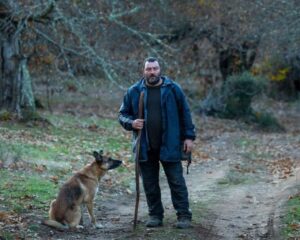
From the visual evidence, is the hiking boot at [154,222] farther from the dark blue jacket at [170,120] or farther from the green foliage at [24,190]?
the green foliage at [24,190]

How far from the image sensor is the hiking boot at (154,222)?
10609mm

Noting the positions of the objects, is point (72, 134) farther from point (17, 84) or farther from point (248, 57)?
point (248, 57)

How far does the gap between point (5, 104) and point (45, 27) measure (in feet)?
10.1

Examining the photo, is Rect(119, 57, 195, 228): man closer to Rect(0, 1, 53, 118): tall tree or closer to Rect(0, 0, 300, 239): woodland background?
Rect(0, 0, 300, 239): woodland background

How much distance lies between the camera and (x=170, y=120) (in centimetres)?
1018

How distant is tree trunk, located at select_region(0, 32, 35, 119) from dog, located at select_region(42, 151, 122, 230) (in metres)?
13.7

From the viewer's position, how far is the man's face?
10125mm

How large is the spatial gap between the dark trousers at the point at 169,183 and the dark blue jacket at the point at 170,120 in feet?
0.57

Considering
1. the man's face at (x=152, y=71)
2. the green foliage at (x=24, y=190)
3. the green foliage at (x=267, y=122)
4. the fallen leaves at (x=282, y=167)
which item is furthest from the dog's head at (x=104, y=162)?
the green foliage at (x=267, y=122)

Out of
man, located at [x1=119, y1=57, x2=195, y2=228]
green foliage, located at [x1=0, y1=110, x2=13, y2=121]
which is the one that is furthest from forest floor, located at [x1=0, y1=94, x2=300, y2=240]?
green foliage, located at [x1=0, y1=110, x2=13, y2=121]

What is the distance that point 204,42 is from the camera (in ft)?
112

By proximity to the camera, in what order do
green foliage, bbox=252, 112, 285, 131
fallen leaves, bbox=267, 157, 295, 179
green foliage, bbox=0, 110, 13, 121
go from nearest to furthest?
fallen leaves, bbox=267, 157, 295, 179
green foliage, bbox=0, 110, 13, 121
green foliage, bbox=252, 112, 285, 131

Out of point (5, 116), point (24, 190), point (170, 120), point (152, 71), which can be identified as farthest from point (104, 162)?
point (5, 116)

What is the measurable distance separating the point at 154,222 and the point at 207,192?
489 cm
